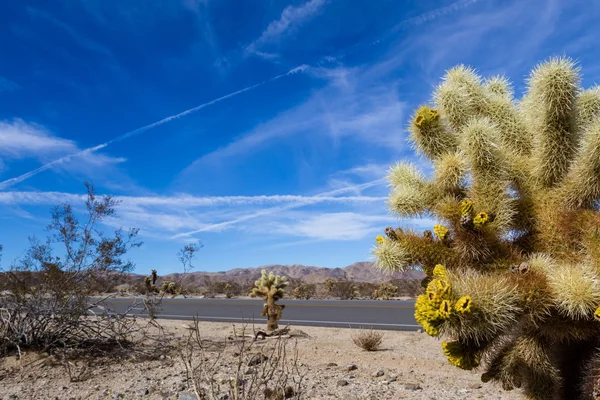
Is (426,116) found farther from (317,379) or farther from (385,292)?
(385,292)

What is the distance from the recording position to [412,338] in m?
11.5

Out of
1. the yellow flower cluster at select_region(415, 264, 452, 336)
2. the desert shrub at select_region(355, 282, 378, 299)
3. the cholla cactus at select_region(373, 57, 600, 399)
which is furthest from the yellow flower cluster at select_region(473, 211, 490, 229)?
the desert shrub at select_region(355, 282, 378, 299)

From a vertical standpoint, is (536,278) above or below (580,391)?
above

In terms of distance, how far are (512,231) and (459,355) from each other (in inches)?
51.6

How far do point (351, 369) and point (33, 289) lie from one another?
5.61 meters

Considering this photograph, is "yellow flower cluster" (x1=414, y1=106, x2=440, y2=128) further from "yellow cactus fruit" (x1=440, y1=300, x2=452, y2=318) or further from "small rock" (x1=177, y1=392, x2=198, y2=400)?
"small rock" (x1=177, y1=392, x2=198, y2=400)

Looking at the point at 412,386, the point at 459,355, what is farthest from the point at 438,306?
the point at 412,386

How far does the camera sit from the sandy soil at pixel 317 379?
20.1 ft

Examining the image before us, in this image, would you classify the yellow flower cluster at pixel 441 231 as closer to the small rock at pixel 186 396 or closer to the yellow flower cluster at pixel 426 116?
the yellow flower cluster at pixel 426 116

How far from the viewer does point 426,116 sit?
4746mm

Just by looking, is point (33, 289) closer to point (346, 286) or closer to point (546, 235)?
point (546, 235)

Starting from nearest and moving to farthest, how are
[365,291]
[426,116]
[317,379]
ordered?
[426,116]
[317,379]
[365,291]

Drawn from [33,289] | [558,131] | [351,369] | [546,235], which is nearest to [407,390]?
[351,369]

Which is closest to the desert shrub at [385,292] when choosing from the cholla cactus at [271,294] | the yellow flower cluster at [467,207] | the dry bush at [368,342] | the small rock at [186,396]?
the cholla cactus at [271,294]
